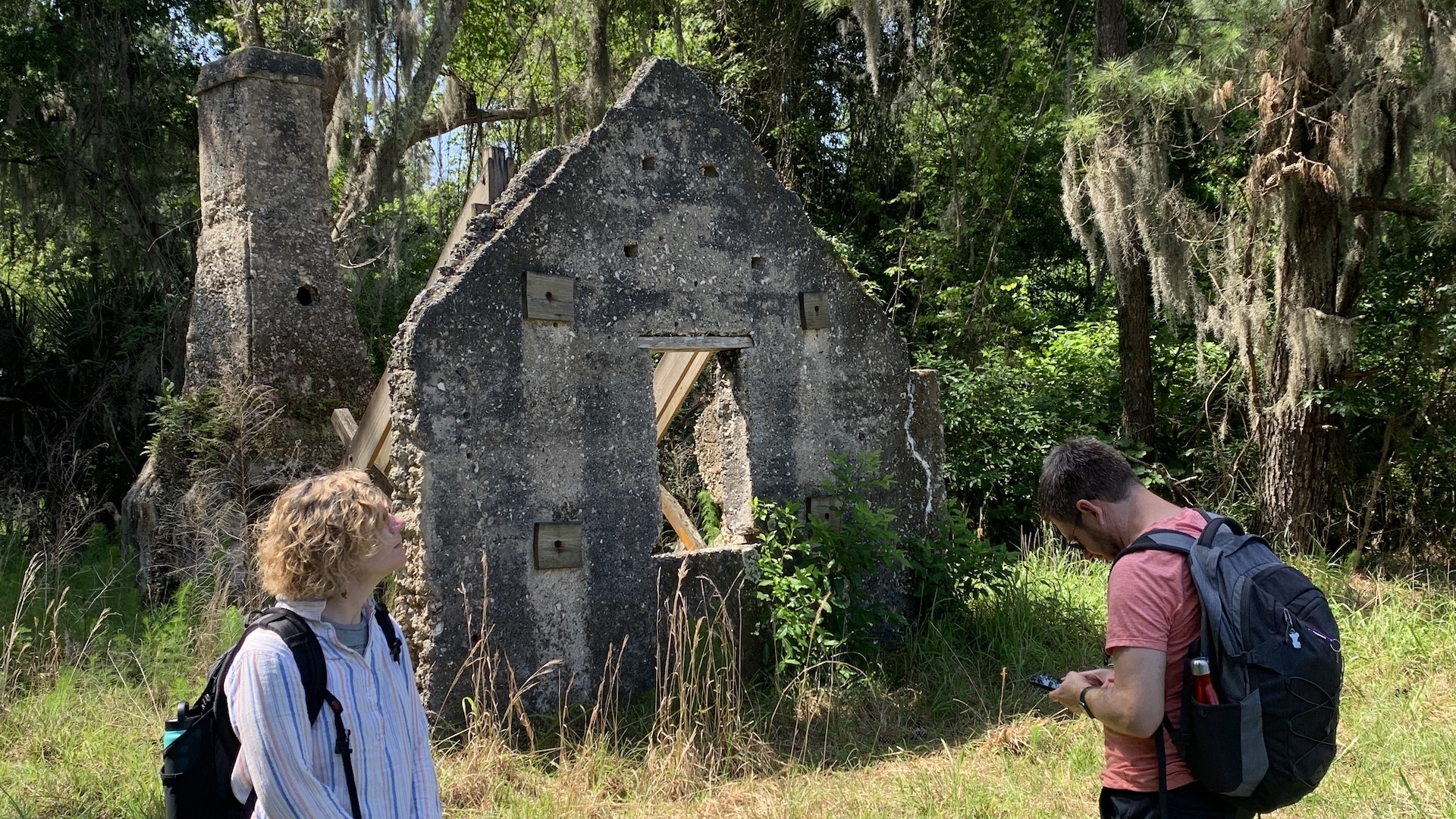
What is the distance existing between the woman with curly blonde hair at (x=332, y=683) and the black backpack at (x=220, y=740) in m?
0.02

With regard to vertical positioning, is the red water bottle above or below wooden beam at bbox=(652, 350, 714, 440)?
below

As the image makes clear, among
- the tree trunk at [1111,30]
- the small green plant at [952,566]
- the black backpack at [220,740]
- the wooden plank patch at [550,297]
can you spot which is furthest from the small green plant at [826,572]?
the tree trunk at [1111,30]

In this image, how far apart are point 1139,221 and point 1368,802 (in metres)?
5.68

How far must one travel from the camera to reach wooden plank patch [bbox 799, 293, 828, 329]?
6.45 meters

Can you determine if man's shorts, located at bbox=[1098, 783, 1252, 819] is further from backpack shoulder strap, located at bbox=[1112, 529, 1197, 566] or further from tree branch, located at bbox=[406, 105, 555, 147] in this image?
tree branch, located at bbox=[406, 105, 555, 147]

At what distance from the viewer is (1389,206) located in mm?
8711

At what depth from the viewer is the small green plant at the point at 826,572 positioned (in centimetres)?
589

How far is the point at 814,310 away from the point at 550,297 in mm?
1709

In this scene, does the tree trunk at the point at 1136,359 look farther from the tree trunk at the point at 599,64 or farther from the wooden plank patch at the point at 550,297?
the wooden plank patch at the point at 550,297

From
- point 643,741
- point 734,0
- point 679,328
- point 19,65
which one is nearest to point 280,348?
point 679,328

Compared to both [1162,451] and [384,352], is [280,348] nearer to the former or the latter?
[384,352]

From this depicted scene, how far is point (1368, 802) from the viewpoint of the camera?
15.0ft

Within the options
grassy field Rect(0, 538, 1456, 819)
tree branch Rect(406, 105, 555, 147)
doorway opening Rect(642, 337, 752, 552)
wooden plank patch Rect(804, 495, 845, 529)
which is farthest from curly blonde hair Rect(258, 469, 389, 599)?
tree branch Rect(406, 105, 555, 147)

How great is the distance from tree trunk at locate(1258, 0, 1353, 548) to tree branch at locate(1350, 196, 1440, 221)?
347 mm
